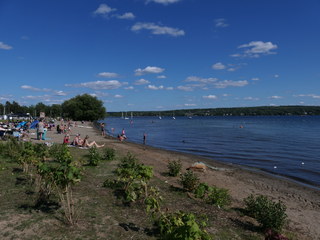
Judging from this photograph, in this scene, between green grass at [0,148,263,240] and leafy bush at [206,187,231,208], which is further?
leafy bush at [206,187,231,208]

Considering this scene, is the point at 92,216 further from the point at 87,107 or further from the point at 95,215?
the point at 87,107

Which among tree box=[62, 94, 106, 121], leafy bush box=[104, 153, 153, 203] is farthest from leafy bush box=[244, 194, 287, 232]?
tree box=[62, 94, 106, 121]

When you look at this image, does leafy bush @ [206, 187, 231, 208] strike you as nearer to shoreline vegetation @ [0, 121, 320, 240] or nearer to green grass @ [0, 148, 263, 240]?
shoreline vegetation @ [0, 121, 320, 240]

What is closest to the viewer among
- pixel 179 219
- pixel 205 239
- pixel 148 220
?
pixel 205 239

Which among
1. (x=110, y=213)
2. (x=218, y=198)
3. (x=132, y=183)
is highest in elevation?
(x=132, y=183)

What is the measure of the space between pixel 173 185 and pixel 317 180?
10.4 metres

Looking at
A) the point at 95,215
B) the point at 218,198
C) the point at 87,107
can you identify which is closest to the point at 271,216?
the point at 218,198

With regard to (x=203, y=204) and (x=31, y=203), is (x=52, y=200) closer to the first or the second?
(x=31, y=203)

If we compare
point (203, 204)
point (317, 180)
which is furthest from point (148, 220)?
point (317, 180)

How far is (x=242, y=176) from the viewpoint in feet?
51.7

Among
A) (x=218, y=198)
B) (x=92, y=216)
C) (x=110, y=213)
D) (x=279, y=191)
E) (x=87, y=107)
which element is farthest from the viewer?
(x=87, y=107)

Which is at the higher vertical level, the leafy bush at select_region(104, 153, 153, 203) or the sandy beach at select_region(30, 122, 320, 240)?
the leafy bush at select_region(104, 153, 153, 203)

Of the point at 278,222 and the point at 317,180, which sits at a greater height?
the point at 278,222

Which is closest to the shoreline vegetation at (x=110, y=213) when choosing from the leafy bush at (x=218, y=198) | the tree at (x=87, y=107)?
the leafy bush at (x=218, y=198)
